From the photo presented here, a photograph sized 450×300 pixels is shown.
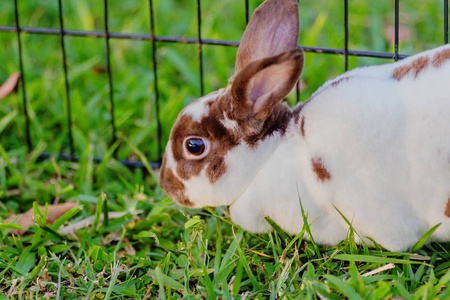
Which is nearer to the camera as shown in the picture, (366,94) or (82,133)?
(366,94)

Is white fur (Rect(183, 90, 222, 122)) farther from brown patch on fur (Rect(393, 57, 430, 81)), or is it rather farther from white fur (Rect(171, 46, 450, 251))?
brown patch on fur (Rect(393, 57, 430, 81))

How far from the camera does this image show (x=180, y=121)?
2371mm

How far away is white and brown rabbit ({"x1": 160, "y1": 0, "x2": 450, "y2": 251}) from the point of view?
2115mm

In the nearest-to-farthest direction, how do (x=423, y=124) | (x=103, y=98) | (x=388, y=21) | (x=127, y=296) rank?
1. (x=423, y=124)
2. (x=127, y=296)
3. (x=103, y=98)
4. (x=388, y=21)

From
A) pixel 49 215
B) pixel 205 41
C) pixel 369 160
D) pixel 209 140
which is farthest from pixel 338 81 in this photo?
pixel 49 215

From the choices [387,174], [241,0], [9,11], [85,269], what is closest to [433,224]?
[387,174]

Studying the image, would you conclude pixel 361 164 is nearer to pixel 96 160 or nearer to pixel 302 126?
→ pixel 302 126

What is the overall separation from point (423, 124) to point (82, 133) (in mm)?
1615

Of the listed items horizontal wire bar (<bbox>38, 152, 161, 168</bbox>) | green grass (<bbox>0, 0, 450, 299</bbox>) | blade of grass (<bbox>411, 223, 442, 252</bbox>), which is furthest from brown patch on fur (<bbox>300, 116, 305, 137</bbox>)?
horizontal wire bar (<bbox>38, 152, 161, 168</bbox>)

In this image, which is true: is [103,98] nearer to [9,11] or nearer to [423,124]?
[9,11]

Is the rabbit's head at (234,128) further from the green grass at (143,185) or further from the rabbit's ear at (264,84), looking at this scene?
the green grass at (143,185)

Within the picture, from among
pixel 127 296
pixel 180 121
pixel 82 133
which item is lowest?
pixel 127 296

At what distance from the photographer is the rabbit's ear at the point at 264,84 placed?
6.74 ft

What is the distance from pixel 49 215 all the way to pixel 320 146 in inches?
41.7
